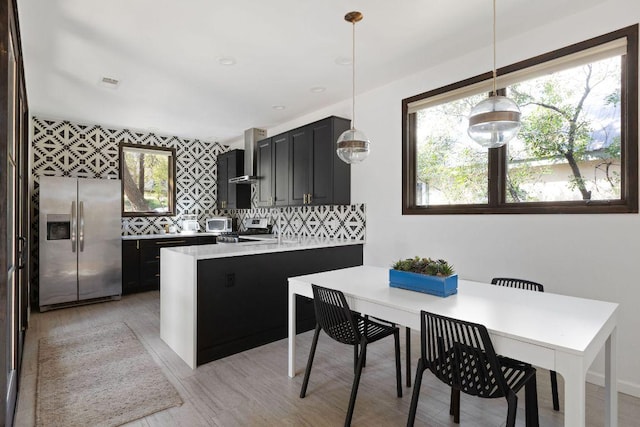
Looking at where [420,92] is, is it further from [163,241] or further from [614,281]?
[163,241]

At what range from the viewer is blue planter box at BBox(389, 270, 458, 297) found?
1.99 meters

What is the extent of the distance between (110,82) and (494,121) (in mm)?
3652

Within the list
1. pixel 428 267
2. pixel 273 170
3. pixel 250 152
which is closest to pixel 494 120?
pixel 428 267

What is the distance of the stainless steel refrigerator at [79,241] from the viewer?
434cm

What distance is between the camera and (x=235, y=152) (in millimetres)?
5910

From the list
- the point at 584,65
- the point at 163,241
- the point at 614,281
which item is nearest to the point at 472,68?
the point at 584,65

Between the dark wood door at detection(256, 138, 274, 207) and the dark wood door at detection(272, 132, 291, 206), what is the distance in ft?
0.32

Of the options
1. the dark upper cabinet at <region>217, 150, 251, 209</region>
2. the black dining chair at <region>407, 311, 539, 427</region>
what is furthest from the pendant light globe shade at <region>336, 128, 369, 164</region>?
the dark upper cabinet at <region>217, 150, 251, 209</region>

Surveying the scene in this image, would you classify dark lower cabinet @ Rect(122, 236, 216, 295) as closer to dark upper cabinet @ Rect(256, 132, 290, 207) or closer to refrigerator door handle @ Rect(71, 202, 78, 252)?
refrigerator door handle @ Rect(71, 202, 78, 252)

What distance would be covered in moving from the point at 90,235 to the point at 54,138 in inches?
62.4

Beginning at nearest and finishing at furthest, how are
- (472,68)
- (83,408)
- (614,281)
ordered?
(83,408)
(614,281)
(472,68)

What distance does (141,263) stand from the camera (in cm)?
519

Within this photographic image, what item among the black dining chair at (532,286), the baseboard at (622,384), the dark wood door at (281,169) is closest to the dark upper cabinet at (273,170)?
the dark wood door at (281,169)

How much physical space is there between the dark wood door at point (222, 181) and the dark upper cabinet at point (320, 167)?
2180mm
